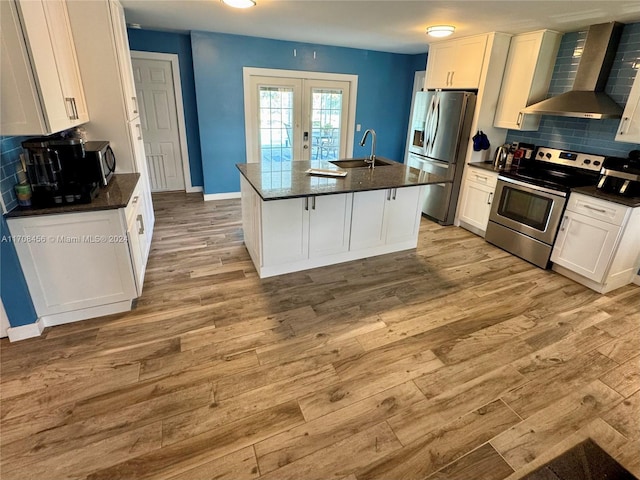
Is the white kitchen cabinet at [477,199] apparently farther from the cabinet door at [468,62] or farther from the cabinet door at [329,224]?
the cabinet door at [329,224]

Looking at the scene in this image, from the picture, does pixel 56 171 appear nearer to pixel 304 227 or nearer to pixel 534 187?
pixel 304 227

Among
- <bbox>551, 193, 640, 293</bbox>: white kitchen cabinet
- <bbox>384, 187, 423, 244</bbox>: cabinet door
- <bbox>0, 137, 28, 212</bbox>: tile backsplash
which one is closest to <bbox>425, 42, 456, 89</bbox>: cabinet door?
<bbox>384, 187, 423, 244</bbox>: cabinet door

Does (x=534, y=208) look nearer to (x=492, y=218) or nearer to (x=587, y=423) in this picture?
(x=492, y=218)

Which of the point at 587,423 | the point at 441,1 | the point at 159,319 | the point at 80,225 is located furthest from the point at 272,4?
the point at 587,423

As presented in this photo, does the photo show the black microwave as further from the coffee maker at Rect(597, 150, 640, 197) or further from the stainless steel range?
the coffee maker at Rect(597, 150, 640, 197)

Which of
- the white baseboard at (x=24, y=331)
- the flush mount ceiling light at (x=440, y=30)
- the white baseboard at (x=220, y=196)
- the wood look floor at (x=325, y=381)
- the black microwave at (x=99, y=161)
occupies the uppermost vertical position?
the flush mount ceiling light at (x=440, y=30)

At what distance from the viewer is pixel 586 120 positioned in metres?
3.50

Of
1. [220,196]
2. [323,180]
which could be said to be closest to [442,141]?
[323,180]

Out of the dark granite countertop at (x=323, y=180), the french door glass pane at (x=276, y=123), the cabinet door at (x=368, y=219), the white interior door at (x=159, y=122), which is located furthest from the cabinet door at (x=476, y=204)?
the white interior door at (x=159, y=122)

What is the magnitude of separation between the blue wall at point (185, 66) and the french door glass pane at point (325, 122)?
1.89 m

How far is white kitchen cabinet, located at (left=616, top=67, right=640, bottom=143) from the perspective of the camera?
2.88 meters

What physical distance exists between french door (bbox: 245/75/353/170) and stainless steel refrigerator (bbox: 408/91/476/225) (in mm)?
1481

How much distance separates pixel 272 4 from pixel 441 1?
4.88ft

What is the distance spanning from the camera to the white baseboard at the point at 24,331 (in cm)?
226
